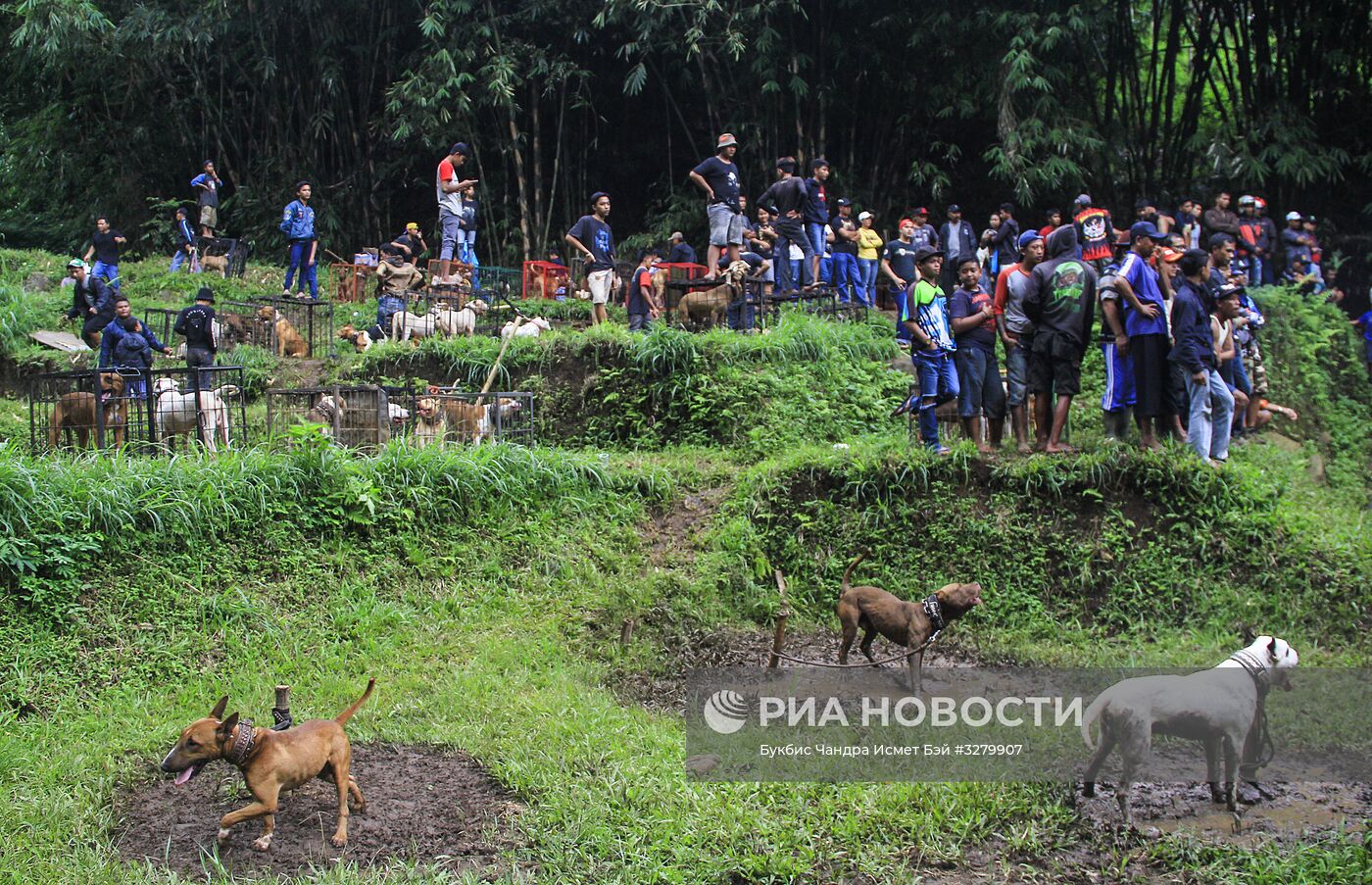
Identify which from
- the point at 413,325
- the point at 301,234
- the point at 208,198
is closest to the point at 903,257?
the point at 413,325

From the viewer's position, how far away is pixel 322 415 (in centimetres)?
1123

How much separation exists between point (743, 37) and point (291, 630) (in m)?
13.6

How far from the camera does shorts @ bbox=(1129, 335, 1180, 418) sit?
29.8ft

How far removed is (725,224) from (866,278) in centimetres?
249

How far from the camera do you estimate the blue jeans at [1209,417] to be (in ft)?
30.4

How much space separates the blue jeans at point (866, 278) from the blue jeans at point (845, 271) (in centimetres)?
14

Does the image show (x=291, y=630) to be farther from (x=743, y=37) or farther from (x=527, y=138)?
(x=527, y=138)

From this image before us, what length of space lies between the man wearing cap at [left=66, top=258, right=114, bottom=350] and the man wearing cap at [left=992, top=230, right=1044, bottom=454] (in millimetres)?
9902

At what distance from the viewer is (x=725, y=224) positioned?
1410 centimetres

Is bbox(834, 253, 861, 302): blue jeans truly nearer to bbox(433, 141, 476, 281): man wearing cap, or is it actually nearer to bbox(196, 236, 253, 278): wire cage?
bbox(433, 141, 476, 281): man wearing cap

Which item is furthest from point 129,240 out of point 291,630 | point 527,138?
point 291,630

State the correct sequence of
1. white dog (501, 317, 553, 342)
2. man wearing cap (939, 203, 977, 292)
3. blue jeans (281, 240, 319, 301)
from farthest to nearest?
blue jeans (281, 240, 319, 301)
man wearing cap (939, 203, 977, 292)
white dog (501, 317, 553, 342)

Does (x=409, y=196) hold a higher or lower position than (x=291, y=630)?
higher

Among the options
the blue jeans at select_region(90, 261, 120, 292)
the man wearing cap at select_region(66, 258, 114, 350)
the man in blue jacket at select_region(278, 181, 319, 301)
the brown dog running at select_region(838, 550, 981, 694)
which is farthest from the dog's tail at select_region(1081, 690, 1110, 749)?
the blue jeans at select_region(90, 261, 120, 292)
